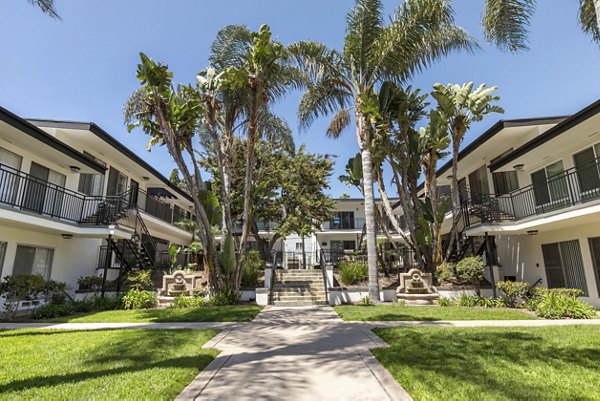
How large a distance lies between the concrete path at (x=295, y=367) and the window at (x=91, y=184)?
12.6m

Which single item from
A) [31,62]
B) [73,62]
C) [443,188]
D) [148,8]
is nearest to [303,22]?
[148,8]

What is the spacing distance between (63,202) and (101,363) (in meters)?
10.6

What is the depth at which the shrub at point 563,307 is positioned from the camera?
9352mm

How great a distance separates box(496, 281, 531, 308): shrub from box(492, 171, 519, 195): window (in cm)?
595

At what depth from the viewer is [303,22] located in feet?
46.2

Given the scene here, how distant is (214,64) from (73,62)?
4973mm

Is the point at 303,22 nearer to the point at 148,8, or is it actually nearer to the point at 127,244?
the point at 148,8

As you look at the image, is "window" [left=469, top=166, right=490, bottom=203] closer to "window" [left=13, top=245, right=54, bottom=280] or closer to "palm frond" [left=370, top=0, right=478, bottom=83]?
"palm frond" [left=370, top=0, right=478, bottom=83]

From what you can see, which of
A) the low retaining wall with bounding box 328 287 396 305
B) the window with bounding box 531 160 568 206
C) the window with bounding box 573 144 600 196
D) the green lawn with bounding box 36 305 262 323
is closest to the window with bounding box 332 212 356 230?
the low retaining wall with bounding box 328 287 396 305

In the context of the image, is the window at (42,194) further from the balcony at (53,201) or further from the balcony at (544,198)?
the balcony at (544,198)

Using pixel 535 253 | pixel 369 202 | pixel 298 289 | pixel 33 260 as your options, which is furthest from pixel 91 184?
pixel 535 253

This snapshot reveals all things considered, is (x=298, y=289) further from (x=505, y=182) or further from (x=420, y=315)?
(x=505, y=182)

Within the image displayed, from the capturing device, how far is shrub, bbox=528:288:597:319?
9352mm

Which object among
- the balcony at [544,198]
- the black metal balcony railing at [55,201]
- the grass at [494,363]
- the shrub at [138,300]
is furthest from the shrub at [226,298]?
the balcony at [544,198]
